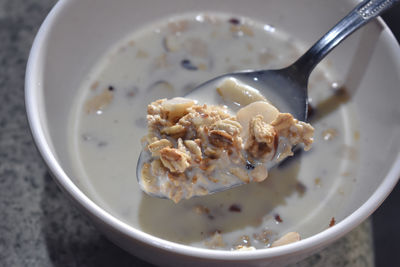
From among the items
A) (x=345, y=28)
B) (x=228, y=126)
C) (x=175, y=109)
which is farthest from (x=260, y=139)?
(x=345, y=28)

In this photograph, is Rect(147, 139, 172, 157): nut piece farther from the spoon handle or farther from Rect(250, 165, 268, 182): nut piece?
the spoon handle

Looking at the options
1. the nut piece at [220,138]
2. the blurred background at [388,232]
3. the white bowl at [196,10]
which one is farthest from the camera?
the blurred background at [388,232]

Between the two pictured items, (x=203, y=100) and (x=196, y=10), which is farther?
(x=196, y=10)

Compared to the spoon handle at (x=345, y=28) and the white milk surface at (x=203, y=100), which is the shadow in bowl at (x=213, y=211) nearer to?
the white milk surface at (x=203, y=100)

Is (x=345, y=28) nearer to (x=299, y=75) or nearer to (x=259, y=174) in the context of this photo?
(x=299, y=75)

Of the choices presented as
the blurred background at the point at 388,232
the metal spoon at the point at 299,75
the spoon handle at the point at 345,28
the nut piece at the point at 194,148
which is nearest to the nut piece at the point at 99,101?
the metal spoon at the point at 299,75

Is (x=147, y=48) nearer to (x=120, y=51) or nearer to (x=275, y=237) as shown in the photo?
(x=120, y=51)

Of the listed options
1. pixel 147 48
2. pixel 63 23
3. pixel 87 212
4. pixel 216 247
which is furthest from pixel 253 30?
pixel 87 212
